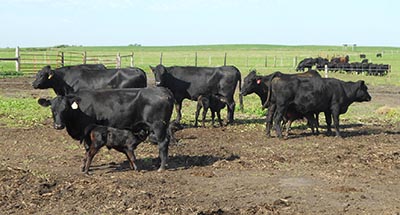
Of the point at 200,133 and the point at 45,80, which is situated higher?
the point at 45,80

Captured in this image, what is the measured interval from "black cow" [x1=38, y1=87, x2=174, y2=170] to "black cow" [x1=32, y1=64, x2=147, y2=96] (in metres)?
4.41

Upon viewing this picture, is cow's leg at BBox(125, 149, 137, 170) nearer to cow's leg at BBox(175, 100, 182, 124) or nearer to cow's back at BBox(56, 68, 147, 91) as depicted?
cow's back at BBox(56, 68, 147, 91)

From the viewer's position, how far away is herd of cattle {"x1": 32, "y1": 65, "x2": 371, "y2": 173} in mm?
10156

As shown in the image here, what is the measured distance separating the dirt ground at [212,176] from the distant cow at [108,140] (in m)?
0.30

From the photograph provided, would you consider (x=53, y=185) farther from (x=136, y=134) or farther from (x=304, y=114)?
(x=304, y=114)

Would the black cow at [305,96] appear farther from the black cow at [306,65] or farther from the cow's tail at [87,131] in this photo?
the black cow at [306,65]

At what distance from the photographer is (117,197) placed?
8062 mm

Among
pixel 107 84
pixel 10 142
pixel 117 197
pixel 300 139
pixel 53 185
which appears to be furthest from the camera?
pixel 107 84

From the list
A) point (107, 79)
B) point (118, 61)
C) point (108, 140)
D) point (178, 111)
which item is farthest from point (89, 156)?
point (118, 61)

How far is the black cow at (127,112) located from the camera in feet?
34.0

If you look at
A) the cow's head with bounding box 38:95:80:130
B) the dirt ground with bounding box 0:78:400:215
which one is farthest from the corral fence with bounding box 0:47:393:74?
the cow's head with bounding box 38:95:80:130

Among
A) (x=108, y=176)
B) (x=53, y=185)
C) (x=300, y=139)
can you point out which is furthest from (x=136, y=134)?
(x=300, y=139)

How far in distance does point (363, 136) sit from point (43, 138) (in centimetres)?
760

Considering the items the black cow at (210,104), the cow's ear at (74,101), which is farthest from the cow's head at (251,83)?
the cow's ear at (74,101)
